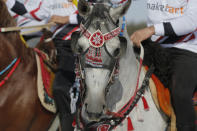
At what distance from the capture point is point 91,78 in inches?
77.7

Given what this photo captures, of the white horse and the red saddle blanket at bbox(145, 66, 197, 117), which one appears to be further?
the red saddle blanket at bbox(145, 66, 197, 117)

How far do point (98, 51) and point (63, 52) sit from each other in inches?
54.5

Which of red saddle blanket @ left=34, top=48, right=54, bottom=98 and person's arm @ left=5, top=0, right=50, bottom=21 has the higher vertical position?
person's arm @ left=5, top=0, right=50, bottom=21

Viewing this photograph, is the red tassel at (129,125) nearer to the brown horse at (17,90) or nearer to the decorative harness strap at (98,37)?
the decorative harness strap at (98,37)

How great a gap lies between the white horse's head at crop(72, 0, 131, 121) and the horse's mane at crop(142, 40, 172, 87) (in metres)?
0.65

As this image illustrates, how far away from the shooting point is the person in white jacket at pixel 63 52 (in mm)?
3094

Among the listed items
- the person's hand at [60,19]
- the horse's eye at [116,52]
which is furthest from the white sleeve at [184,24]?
the person's hand at [60,19]

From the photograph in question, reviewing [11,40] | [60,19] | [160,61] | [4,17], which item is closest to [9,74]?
[11,40]

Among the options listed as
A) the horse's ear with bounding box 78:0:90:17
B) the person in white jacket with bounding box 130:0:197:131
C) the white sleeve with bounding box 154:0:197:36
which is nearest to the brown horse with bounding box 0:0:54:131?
the horse's ear with bounding box 78:0:90:17

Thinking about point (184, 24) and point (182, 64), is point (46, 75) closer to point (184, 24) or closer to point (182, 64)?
point (182, 64)

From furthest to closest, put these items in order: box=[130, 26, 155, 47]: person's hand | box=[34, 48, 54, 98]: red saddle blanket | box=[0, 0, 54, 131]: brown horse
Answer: box=[34, 48, 54, 98]: red saddle blanket < box=[0, 0, 54, 131]: brown horse < box=[130, 26, 155, 47]: person's hand

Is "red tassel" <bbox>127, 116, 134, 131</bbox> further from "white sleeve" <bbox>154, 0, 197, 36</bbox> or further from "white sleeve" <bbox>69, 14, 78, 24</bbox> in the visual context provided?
"white sleeve" <bbox>69, 14, 78, 24</bbox>

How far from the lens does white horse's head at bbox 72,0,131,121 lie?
1.98 metres

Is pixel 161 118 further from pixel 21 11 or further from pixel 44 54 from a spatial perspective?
pixel 21 11
